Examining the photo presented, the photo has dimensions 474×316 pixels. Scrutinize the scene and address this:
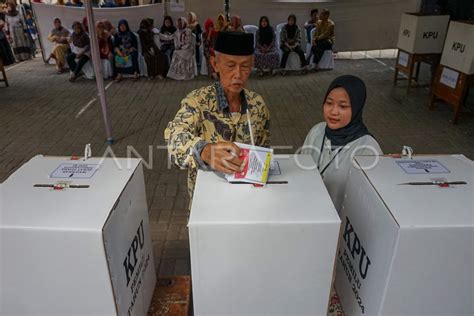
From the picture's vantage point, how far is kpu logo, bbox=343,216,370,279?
1.05 meters

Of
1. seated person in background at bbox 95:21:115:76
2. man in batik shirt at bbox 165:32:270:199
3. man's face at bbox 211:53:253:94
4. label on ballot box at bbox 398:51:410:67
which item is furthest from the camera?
seated person in background at bbox 95:21:115:76

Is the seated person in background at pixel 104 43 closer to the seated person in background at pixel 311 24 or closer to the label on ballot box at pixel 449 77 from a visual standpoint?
→ the seated person in background at pixel 311 24

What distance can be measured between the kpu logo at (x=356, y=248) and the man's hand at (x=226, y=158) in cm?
42

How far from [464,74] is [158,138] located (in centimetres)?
402

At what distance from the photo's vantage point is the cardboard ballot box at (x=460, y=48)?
15.2 ft

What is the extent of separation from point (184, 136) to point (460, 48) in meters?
4.86

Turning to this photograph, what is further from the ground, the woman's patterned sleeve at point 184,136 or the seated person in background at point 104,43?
the woman's patterned sleeve at point 184,136

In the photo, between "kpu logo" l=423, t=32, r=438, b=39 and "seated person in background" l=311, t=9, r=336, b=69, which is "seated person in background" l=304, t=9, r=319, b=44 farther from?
"kpu logo" l=423, t=32, r=438, b=39

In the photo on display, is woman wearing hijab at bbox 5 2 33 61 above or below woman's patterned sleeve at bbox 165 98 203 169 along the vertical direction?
below

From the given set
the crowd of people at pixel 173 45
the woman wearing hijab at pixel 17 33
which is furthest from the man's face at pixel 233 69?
the woman wearing hijab at pixel 17 33

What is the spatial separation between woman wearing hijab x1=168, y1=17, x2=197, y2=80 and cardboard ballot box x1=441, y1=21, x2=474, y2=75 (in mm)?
4702

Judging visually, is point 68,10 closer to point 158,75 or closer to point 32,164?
point 158,75

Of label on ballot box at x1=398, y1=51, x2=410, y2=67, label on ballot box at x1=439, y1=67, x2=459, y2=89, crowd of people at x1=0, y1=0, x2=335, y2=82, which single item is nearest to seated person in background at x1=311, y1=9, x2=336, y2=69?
crowd of people at x1=0, y1=0, x2=335, y2=82

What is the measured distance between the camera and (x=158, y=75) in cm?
788
